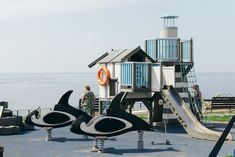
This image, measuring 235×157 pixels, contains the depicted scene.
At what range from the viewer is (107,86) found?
2592cm

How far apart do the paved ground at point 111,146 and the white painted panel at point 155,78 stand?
2588mm

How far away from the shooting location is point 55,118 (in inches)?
842

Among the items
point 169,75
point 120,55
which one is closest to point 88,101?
point 120,55

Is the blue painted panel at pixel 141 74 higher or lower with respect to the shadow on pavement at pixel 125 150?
higher

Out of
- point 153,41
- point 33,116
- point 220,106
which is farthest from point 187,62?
point 33,116

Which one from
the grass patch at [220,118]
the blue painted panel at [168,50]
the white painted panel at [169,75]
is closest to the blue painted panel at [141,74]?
the white painted panel at [169,75]

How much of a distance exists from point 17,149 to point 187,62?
38.5 feet

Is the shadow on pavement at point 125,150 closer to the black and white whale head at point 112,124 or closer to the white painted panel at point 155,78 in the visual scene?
the black and white whale head at point 112,124

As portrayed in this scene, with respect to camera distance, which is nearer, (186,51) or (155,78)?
(155,78)

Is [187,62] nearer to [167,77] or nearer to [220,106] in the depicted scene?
[167,77]

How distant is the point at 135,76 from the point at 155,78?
1.12 metres

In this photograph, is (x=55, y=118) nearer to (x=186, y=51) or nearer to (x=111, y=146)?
(x=111, y=146)

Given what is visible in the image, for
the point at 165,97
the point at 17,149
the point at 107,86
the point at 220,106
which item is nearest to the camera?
the point at 17,149

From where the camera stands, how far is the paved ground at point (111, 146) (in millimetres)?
17469
